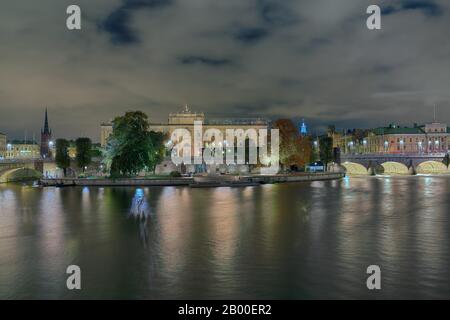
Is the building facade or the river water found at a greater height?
the building facade

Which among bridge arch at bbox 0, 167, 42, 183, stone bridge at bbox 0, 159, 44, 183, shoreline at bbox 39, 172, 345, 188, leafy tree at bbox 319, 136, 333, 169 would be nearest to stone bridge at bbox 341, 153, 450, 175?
leafy tree at bbox 319, 136, 333, 169

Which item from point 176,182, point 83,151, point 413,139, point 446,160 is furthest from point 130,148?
point 413,139

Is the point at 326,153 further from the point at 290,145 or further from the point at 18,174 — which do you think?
the point at 18,174

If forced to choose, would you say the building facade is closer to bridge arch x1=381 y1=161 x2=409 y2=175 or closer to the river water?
bridge arch x1=381 y1=161 x2=409 y2=175

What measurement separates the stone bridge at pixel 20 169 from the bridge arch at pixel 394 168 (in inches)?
3707

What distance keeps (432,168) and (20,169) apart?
114m

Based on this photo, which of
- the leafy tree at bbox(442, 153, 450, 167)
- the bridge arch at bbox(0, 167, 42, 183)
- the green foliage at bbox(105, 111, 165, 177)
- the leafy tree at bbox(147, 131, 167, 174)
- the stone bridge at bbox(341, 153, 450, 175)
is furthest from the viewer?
the stone bridge at bbox(341, 153, 450, 175)

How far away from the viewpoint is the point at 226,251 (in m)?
26.0

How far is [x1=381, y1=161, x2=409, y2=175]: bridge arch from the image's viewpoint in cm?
12738

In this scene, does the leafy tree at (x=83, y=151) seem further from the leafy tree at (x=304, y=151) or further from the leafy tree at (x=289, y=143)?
the leafy tree at (x=304, y=151)

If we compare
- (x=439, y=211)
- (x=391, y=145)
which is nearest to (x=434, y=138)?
(x=391, y=145)

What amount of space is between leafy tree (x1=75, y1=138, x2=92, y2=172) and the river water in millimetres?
60517

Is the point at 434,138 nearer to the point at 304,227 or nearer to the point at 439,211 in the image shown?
the point at 439,211

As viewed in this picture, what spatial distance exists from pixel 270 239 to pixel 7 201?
41866mm
